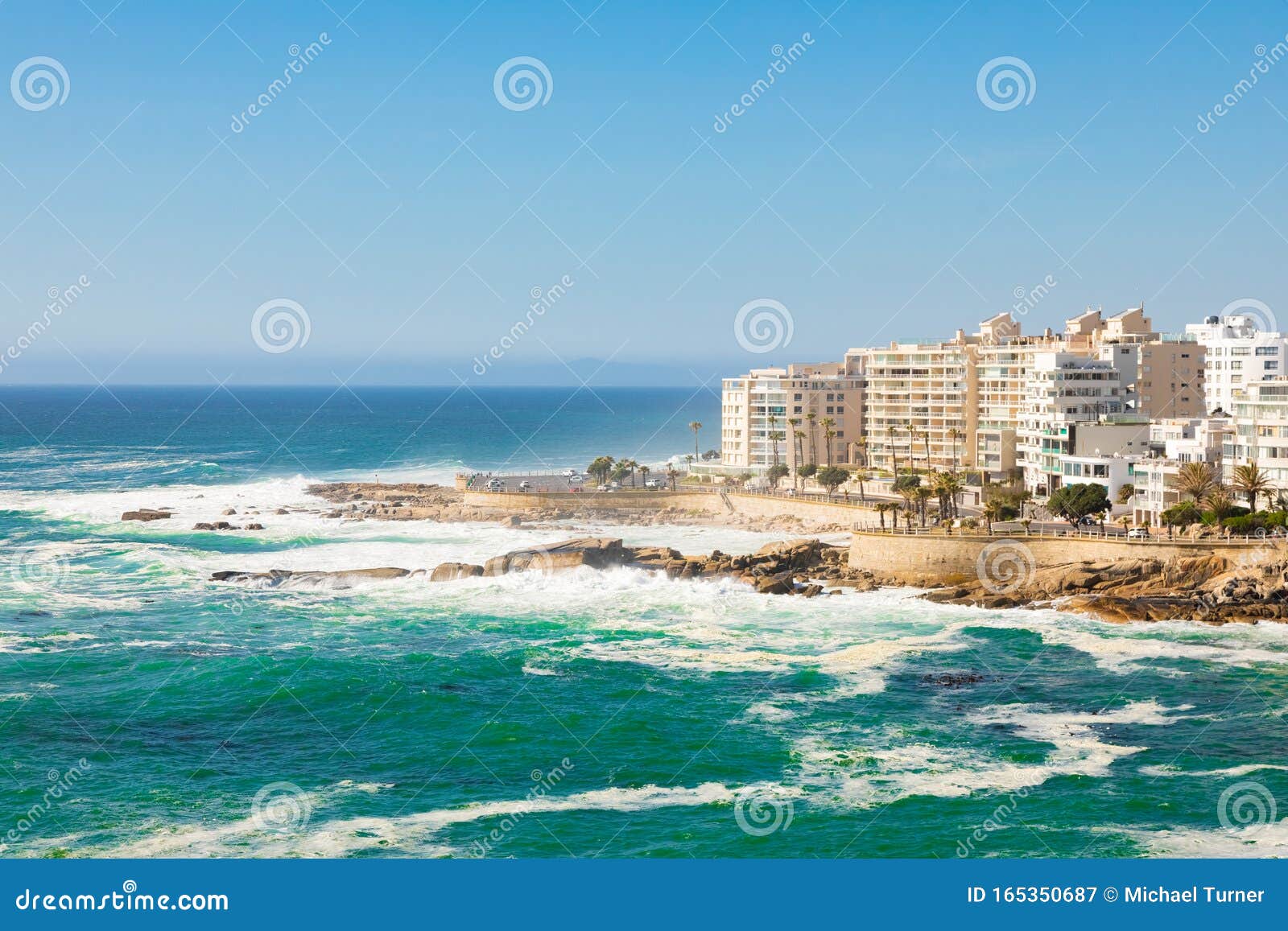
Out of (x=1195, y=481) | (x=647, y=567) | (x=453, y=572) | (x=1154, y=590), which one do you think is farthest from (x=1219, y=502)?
(x=453, y=572)

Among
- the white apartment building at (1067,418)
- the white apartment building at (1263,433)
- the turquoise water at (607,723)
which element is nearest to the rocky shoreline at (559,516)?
the white apartment building at (1067,418)

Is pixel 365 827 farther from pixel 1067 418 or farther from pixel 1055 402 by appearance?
pixel 1055 402

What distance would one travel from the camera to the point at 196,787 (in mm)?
31781

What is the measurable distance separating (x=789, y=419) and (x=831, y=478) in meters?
15.4

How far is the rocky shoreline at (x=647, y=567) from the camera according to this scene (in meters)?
60.4

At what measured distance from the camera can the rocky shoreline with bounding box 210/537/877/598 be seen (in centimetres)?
6041

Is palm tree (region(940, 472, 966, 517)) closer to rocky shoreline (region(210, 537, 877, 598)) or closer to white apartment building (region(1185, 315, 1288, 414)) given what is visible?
rocky shoreline (region(210, 537, 877, 598))

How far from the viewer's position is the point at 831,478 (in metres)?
85.3

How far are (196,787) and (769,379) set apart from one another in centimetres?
7470

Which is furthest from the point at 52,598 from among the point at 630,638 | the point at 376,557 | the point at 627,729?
the point at 627,729

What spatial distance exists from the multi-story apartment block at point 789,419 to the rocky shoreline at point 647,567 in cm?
3429

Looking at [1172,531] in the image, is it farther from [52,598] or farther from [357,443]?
[357,443]

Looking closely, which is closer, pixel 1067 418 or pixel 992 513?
pixel 992 513

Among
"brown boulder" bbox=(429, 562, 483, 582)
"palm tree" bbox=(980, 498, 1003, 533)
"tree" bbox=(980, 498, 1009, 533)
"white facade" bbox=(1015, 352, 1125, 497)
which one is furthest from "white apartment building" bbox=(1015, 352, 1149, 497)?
"brown boulder" bbox=(429, 562, 483, 582)
